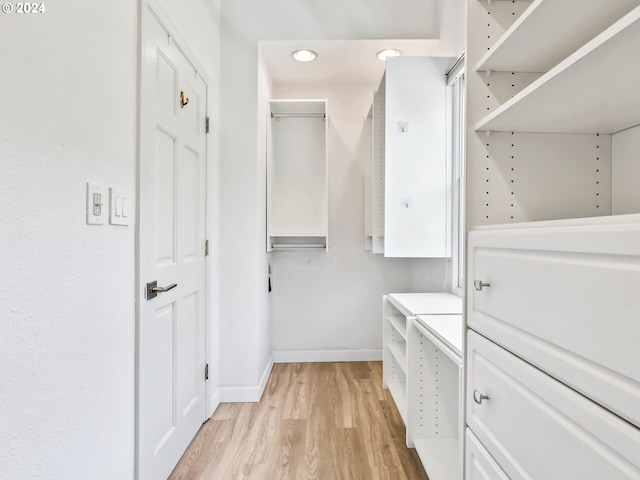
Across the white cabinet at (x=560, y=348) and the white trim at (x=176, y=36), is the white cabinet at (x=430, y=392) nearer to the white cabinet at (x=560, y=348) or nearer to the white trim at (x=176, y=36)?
the white cabinet at (x=560, y=348)

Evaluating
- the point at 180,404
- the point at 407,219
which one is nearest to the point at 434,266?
the point at 407,219

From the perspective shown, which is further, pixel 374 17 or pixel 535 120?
pixel 374 17

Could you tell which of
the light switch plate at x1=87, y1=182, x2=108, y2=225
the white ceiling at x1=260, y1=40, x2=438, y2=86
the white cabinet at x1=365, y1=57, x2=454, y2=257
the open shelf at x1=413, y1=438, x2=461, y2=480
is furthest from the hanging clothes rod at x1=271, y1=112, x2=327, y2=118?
the open shelf at x1=413, y1=438, x2=461, y2=480

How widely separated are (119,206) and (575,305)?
51.2 inches

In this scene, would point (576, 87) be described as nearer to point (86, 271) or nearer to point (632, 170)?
point (632, 170)

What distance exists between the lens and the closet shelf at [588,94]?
1.90ft

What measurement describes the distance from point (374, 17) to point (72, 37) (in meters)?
2.04

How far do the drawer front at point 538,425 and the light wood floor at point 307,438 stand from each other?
903 millimetres

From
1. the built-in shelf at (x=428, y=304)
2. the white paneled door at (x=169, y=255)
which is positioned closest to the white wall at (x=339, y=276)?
the built-in shelf at (x=428, y=304)

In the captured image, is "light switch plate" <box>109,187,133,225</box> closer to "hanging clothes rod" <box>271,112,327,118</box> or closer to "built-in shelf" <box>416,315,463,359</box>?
"built-in shelf" <box>416,315,463,359</box>

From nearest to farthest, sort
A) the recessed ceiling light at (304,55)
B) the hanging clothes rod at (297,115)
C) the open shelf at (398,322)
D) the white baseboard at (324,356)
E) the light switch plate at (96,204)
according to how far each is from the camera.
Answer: the light switch plate at (96,204), the open shelf at (398,322), the recessed ceiling light at (304,55), the hanging clothes rod at (297,115), the white baseboard at (324,356)

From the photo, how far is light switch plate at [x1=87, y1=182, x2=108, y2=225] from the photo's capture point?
966 millimetres

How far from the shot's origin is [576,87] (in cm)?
73

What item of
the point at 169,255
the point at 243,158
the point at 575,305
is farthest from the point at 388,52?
the point at 575,305
